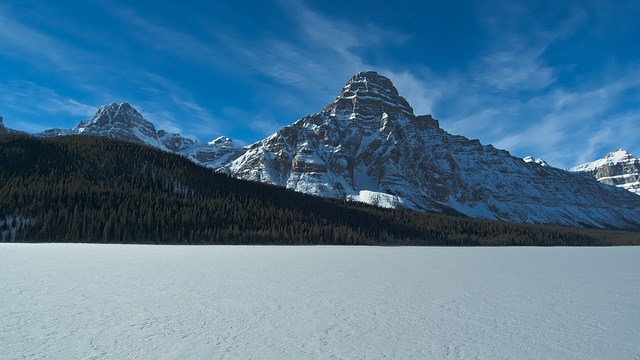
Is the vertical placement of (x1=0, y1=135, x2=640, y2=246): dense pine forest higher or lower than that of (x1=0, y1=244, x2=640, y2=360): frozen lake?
higher

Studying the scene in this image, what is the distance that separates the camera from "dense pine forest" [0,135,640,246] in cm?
8631

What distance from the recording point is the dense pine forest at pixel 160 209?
8631cm

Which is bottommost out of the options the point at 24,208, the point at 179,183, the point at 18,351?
the point at 18,351

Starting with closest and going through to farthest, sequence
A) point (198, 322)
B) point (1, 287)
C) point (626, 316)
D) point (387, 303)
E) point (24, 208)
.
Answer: point (198, 322) → point (626, 316) → point (387, 303) → point (1, 287) → point (24, 208)

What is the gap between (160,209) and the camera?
3999 inches

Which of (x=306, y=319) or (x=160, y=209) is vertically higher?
(x=160, y=209)

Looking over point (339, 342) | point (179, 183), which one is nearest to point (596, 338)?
point (339, 342)

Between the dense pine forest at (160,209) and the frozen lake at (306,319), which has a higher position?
the dense pine forest at (160,209)

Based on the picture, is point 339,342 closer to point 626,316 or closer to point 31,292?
point 626,316

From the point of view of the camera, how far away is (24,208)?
86.4 metres

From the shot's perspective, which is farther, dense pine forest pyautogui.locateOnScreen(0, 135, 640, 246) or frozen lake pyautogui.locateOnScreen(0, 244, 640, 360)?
dense pine forest pyautogui.locateOnScreen(0, 135, 640, 246)

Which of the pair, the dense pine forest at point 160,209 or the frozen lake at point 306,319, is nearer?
the frozen lake at point 306,319

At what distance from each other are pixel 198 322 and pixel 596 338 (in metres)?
12.3

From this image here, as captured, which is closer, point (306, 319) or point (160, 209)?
point (306, 319)
